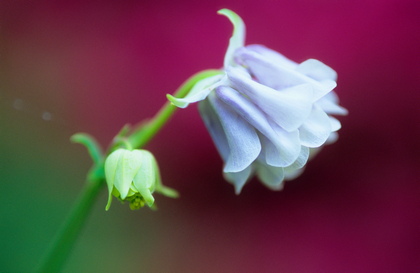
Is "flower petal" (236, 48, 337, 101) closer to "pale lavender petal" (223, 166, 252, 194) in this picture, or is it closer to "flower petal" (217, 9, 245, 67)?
"flower petal" (217, 9, 245, 67)

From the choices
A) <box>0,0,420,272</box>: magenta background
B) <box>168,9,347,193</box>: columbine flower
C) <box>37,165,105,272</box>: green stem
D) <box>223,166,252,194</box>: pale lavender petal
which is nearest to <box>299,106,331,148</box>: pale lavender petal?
<box>168,9,347,193</box>: columbine flower

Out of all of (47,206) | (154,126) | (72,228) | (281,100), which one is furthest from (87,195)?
(47,206)

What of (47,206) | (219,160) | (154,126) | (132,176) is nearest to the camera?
(132,176)

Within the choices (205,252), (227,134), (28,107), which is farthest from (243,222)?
(227,134)

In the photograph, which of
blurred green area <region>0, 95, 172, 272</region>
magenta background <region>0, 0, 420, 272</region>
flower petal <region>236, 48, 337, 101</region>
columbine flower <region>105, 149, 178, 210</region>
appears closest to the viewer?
columbine flower <region>105, 149, 178, 210</region>

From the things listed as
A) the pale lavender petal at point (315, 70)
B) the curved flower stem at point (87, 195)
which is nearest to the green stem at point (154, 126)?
Answer: the curved flower stem at point (87, 195)

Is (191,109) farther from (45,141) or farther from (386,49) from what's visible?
(386,49)

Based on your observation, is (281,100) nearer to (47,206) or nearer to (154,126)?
(154,126)
